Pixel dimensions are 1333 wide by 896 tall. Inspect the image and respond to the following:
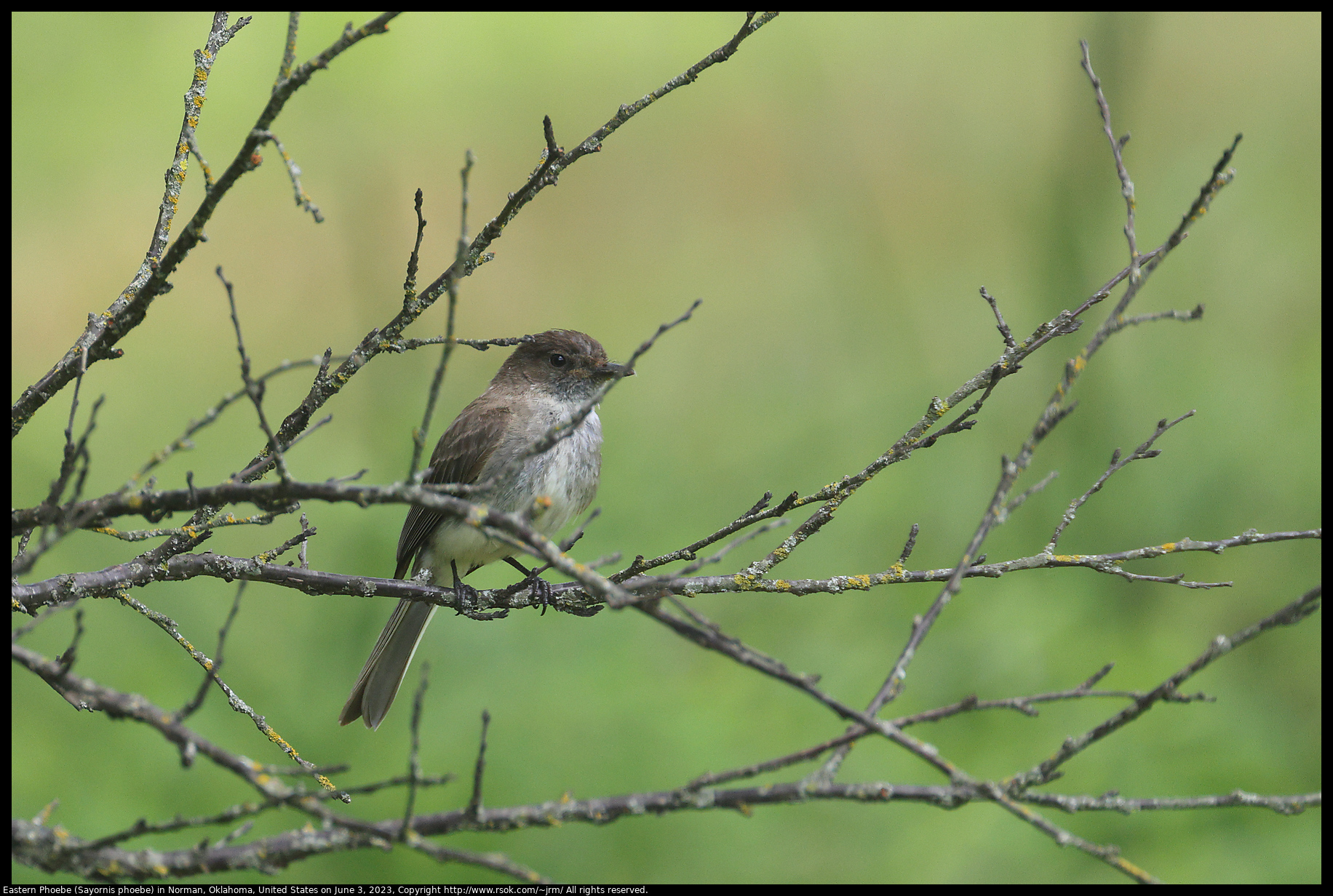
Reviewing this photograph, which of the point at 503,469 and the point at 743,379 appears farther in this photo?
the point at 743,379

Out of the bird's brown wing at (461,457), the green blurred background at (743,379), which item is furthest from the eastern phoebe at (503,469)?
the green blurred background at (743,379)

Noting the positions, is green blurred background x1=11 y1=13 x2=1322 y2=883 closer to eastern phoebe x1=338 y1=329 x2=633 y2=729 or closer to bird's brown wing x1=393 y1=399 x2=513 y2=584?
eastern phoebe x1=338 y1=329 x2=633 y2=729

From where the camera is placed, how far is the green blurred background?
481 centimetres

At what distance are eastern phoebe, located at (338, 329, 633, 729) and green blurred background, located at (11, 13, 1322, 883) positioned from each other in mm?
423

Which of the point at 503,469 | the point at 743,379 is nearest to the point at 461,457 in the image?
the point at 503,469

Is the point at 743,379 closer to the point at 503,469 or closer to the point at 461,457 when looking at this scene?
the point at 461,457

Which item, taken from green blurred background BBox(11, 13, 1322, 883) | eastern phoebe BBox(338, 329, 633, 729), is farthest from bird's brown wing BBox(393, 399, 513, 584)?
green blurred background BBox(11, 13, 1322, 883)

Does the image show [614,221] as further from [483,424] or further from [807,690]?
[807,690]

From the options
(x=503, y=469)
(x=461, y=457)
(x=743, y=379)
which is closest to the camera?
(x=503, y=469)

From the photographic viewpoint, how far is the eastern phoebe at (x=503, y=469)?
181 inches

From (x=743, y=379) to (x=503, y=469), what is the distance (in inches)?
230

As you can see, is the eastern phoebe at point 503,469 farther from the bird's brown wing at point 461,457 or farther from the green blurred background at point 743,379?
the green blurred background at point 743,379

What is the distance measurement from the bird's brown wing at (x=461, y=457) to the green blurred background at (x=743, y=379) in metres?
0.67

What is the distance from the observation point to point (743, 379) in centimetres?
1010
